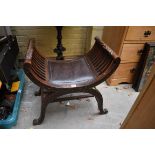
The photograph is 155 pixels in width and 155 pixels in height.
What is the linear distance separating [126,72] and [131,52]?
249 mm

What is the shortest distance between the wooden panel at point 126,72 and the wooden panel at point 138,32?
298 millimetres

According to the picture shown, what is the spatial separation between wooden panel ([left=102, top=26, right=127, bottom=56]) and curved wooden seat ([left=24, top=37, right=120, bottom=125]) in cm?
21

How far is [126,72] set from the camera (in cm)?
157

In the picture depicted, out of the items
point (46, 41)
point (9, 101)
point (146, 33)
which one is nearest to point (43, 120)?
point (9, 101)

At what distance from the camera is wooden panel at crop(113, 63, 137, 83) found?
1.51 metres

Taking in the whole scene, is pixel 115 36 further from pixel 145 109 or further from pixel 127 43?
pixel 145 109

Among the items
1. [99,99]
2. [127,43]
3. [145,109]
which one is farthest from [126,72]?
[145,109]

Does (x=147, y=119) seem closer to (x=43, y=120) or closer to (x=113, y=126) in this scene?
(x=113, y=126)

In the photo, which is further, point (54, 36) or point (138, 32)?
point (54, 36)

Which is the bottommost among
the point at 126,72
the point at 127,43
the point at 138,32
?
the point at 126,72

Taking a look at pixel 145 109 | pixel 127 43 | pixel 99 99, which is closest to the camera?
pixel 145 109

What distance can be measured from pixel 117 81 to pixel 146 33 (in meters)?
0.57

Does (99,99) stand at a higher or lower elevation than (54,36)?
lower

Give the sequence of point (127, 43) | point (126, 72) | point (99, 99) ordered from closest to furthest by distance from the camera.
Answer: point (99, 99), point (127, 43), point (126, 72)
